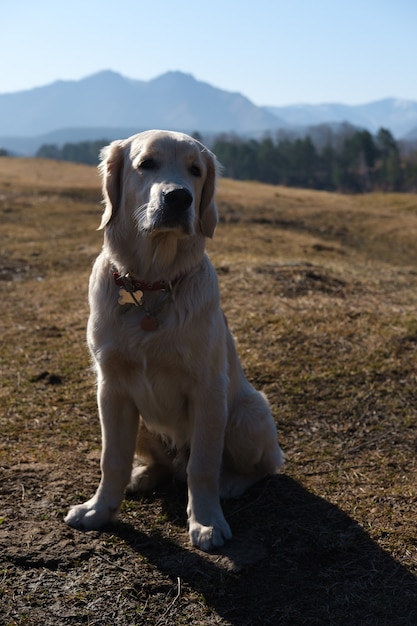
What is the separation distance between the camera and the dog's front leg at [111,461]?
3.50m

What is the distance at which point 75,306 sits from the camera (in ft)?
26.1

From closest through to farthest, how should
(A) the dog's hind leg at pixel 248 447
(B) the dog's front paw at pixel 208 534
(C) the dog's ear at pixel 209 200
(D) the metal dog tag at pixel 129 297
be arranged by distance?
(B) the dog's front paw at pixel 208 534, (D) the metal dog tag at pixel 129 297, (C) the dog's ear at pixel 209 200, (A) the dog's hind leg at pixel 248 447

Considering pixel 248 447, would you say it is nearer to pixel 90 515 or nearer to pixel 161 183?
pixel 90 515

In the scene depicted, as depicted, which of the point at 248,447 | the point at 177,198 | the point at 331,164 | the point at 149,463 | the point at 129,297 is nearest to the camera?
the point at 177,198

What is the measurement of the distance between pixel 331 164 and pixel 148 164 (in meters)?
77.7

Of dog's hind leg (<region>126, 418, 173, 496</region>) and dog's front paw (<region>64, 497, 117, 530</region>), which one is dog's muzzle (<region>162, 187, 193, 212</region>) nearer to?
dog's hind leg (<region>126, 418, 173, 496</region>)

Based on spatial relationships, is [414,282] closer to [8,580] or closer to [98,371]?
[98,371]

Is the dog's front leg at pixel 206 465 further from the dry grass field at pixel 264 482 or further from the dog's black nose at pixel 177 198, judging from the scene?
the dog's black nose at pixel 177 198

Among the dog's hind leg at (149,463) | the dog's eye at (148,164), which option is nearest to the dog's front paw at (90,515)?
the dog's hind leg at (149,463)

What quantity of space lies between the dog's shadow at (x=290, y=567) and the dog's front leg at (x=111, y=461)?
137 mm

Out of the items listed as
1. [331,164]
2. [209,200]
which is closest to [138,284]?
[209,200]

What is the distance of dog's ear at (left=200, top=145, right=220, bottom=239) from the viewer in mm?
3594

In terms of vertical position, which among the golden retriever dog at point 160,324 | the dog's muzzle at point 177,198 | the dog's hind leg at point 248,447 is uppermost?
the dog's muzzle at point 177,198

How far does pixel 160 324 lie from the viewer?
132 inches
